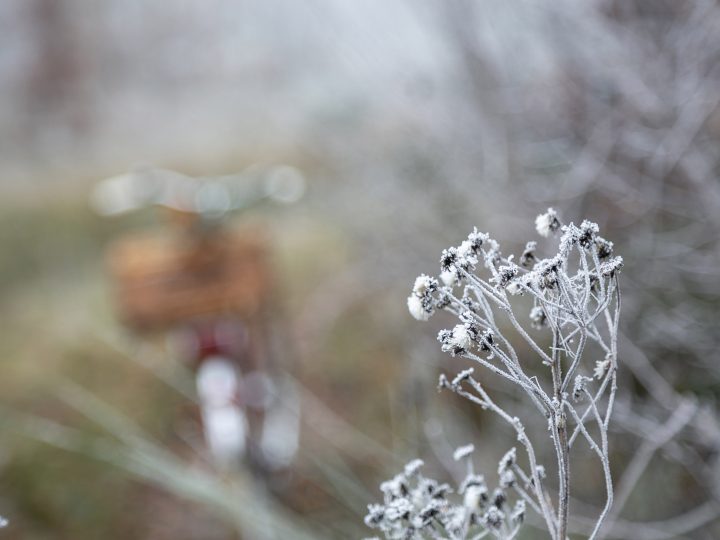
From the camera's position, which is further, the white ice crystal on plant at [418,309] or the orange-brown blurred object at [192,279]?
the orange-brown blurred object at [192,279]

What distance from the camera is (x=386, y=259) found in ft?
6.73

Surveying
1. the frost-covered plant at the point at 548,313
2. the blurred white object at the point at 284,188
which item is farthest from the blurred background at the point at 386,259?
the frost-covered plant at the point at 548,313

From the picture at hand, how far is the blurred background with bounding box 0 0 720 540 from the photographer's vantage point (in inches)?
49.6

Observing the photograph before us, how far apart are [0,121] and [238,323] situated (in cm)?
275

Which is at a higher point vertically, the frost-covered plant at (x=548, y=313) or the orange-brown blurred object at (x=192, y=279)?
the orange-brown blurred object at (x=192, y=279)

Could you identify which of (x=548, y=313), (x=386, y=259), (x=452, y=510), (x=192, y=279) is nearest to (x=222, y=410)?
(x=192, y=279)

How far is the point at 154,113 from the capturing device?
4.63m

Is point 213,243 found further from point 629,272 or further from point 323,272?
point 323,272

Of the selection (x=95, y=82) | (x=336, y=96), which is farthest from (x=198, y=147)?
(x=336, y=96)

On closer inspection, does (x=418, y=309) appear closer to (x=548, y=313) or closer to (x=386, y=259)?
(x=548, y=313)

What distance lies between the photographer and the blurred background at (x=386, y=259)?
126cm

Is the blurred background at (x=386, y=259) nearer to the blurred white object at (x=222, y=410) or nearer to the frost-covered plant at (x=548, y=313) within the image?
the blurred white object at (x=222, y=410)

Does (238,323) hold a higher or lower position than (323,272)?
lower

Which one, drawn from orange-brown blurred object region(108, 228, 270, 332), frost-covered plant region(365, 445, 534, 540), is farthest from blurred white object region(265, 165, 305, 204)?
frost-covered plant region(365, 445, 534, 540)
